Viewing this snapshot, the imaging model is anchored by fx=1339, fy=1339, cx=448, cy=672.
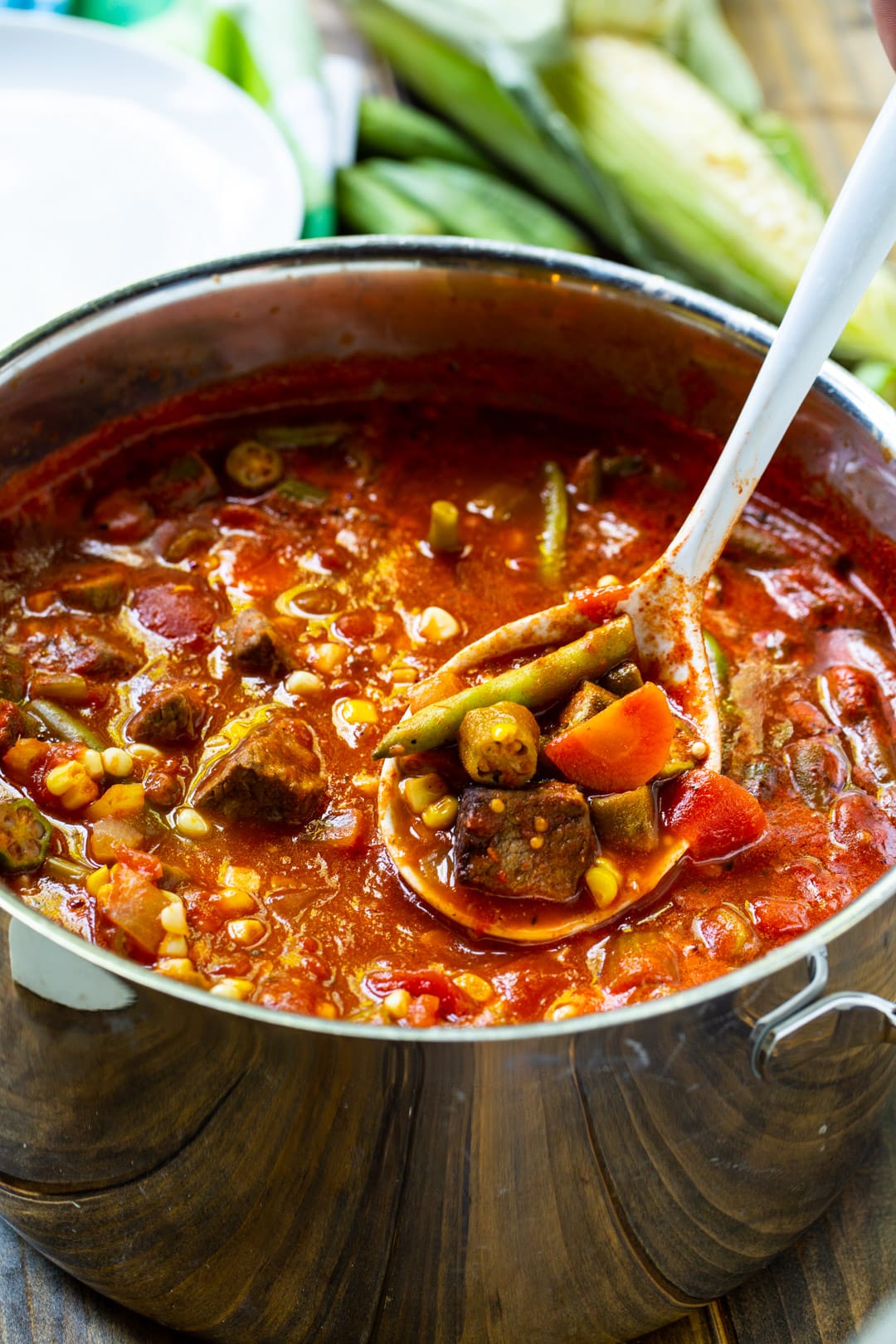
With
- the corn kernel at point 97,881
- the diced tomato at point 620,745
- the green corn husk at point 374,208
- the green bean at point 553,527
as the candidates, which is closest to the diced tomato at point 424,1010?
the diced tomato at point 620,745

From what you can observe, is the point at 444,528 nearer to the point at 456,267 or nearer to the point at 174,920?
the point at 456,267

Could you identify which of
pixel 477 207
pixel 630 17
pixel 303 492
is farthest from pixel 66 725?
pixel 630 17

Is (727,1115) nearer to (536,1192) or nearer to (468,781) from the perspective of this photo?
(536,1192)

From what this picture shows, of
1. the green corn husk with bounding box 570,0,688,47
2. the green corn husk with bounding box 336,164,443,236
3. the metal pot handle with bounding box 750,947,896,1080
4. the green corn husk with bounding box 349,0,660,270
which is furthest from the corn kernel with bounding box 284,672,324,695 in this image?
the green corn husk with bounding box 570,0,688,47

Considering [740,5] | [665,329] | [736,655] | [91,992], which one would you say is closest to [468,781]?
[736,655]

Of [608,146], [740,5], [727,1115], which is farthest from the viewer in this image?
[740,5]

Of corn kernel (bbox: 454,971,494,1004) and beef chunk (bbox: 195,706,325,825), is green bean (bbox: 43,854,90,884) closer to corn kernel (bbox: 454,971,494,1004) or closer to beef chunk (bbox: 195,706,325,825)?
beef chunk (bbox: 195,706,325,825)

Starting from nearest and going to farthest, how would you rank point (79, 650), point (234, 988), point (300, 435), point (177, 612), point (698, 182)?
point (234, 988) → point (79, 650) → point (177, 612) → point (300, 435) → point (698, 182)
